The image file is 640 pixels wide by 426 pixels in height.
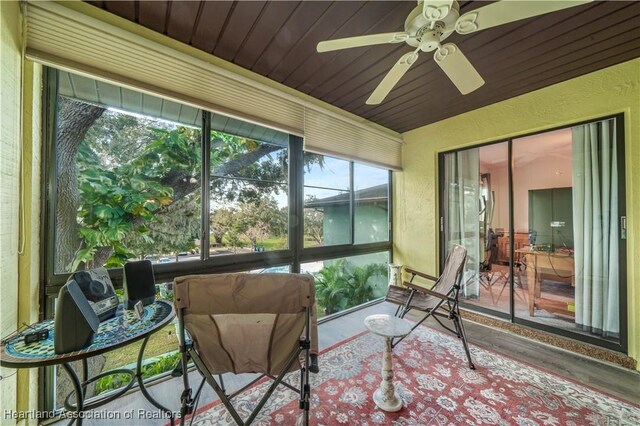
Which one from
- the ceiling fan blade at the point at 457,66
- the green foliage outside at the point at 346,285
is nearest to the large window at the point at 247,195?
the green foliage outside at the point at 346,285

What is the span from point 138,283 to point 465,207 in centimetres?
360

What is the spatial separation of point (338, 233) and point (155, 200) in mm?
2040

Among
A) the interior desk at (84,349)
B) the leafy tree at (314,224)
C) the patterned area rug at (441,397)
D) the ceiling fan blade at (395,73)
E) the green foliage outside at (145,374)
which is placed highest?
the ceiling fan blade at (395,73)

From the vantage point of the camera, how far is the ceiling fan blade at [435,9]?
1083 millimetres

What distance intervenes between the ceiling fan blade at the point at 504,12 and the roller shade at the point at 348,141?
163 centimetres

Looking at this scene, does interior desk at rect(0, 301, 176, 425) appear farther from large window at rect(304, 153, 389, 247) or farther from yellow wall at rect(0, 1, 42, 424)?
large window at rect(304, 153, 389, 247)

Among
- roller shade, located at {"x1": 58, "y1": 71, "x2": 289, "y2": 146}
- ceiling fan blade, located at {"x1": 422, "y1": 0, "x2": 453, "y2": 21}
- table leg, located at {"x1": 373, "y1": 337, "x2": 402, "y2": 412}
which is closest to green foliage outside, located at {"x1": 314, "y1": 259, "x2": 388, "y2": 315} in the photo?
table leg, located at {"x1": 373, "y1": 337, "x2": 402, "y2": 412}

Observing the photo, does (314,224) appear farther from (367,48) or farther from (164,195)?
(367,48)

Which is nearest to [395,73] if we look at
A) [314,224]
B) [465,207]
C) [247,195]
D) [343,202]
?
[247,195]

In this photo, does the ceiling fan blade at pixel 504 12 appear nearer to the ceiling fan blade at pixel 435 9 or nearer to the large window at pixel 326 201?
the ceiling fan blade at pixel 435 9

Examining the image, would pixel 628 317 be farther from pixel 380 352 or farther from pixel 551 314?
pixel 380 352

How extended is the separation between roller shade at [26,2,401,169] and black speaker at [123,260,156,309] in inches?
47.6

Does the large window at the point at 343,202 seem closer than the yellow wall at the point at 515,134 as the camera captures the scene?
No

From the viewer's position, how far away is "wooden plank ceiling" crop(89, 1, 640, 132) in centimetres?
156
